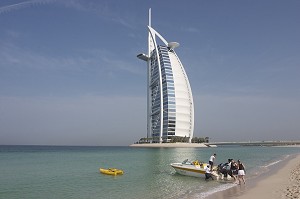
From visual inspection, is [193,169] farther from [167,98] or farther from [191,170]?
[167,98]

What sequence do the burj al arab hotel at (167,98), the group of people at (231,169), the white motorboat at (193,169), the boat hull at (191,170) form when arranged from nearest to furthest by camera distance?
1. the group of people at (231,169)
2. the white motorboat at (193,169)
3. the boat hull at (191,170)
4. the burj al arab hotel at (167,98)

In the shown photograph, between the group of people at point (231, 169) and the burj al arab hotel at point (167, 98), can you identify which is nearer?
the group of people at point (231, 169)

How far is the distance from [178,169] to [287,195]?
517 inches

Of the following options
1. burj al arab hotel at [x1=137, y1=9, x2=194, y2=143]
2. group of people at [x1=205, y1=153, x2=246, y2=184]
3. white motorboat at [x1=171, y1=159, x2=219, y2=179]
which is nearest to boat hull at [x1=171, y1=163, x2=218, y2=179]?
white motorboat at [x1=171, y1=159, x2=219, y2=179]

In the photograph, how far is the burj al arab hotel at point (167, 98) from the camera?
134625mm

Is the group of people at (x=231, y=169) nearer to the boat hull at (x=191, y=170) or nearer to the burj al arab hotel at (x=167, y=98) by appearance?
the boat hull at (x=191, y=170)

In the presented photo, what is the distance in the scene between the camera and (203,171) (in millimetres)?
25891

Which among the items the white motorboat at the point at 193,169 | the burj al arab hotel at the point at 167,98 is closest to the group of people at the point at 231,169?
the white motorboat at the point at 193,169

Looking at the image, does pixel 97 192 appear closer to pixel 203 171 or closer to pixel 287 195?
pixel 203 171

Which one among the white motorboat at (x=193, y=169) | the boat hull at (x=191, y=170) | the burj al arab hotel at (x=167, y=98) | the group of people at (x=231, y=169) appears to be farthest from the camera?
the burj al arab hotel at (x=167, y=98)

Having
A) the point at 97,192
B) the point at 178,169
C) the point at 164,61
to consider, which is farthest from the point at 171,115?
the point at 97,192

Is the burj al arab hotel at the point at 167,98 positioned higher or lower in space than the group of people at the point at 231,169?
higher

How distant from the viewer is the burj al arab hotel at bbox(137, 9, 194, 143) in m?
135

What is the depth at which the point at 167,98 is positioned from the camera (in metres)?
134
